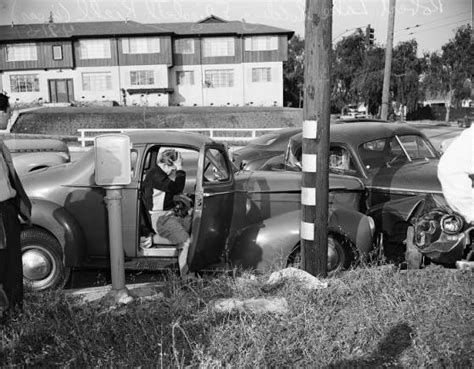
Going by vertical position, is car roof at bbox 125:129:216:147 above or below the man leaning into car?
above

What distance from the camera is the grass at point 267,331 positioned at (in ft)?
10.2

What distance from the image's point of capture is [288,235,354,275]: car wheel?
558 centimetres

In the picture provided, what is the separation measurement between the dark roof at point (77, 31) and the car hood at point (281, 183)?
4814 centimetres

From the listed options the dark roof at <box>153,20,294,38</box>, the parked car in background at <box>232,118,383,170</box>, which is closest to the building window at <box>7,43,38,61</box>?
the dark roof at <box>153,20,294,38</box>

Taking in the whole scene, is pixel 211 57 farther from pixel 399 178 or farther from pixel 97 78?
pixel 399 178

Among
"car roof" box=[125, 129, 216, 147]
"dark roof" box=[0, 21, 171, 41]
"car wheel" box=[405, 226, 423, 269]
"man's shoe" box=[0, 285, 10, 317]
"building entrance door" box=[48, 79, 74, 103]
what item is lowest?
"car wheel" box=[405, 226, 423, 269]

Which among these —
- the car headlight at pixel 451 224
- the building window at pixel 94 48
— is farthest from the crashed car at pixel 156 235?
the building window at pixel 94 48

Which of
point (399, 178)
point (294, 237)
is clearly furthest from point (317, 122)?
point (399, 178)

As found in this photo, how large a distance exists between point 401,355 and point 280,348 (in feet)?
2.39

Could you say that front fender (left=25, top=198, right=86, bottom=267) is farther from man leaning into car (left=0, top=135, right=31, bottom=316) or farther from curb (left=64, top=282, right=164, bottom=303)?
man leaning into car (left=0, top=135, right=31, bottom=316)

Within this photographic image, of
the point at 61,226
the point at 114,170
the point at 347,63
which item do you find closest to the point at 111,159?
the point at 114,170

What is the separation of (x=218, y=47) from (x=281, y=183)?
48.9m

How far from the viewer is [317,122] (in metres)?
4.59

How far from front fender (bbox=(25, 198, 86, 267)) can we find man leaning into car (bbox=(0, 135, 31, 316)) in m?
1.50
